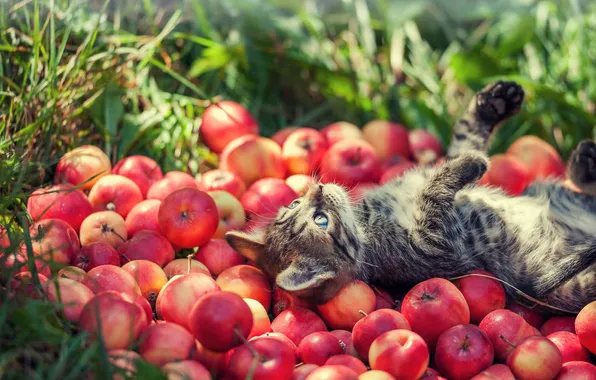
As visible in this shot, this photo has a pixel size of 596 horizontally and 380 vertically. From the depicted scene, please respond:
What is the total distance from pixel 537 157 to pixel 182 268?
303 centimetres

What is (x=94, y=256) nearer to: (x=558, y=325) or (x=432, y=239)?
(x=432, y=239)

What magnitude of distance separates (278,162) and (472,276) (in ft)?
6.03

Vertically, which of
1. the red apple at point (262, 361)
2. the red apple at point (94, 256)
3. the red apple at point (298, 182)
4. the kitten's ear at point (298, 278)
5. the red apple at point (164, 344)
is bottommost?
the red apple at point (262, 361)

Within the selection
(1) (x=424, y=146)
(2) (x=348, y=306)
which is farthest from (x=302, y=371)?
(1) (x=424, y=146)

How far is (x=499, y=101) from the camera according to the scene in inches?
205

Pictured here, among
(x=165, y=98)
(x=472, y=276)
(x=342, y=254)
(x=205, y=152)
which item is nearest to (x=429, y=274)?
(x=472, y=276)

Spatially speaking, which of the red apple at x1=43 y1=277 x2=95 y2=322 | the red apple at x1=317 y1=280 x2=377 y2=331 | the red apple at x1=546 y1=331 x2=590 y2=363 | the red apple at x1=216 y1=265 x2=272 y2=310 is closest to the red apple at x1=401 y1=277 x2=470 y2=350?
the red apple at x1=317 y1=280 x2=377 y2=331

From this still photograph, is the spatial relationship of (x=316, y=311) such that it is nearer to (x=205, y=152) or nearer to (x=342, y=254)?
(x=342, y=254)

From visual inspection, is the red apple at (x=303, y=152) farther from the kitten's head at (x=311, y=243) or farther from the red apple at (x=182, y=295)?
the red apple at (x=182, y=295)

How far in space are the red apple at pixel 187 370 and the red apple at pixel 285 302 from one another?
1066mm

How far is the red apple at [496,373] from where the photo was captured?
3359mm

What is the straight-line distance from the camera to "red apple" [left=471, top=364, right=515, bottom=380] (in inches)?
132

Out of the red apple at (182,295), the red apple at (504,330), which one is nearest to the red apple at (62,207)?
the red apple at (182,295)

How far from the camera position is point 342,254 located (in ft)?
14.0
